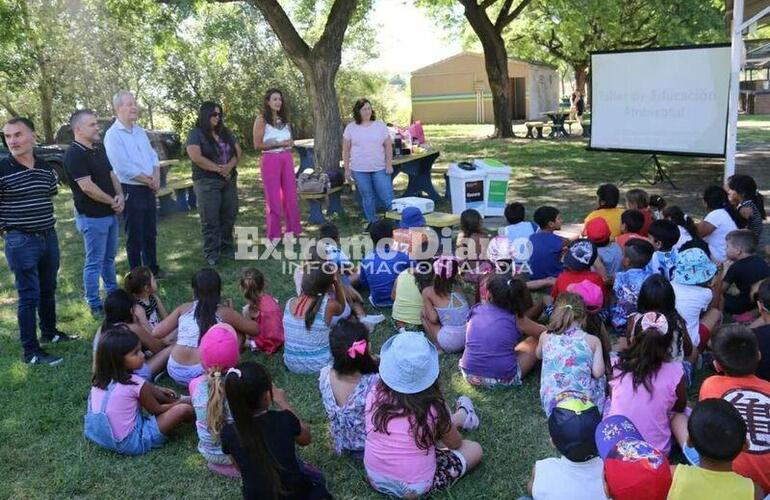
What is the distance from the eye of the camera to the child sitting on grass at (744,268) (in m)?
4.17

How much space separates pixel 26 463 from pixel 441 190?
26.0 ft

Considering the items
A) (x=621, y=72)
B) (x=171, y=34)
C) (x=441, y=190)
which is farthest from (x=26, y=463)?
(x=171, y=34)

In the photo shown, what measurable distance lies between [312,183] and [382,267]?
2.93m

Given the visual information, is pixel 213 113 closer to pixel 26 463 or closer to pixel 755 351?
pixel 26 463

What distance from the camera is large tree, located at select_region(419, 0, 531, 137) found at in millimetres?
17938

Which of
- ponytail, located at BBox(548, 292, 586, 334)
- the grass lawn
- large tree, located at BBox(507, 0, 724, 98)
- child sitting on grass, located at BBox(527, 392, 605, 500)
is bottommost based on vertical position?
the grass lawn

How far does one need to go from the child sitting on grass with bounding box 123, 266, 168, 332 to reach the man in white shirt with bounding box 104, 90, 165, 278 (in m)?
1.50

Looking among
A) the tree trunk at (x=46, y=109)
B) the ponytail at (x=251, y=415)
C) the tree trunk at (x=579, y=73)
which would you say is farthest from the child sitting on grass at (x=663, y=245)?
the tree trunk at (x=579, y=73)

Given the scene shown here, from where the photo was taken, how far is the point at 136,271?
428cm

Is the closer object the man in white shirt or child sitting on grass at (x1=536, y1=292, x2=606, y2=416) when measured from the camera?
child sitting on grass at (x1=536, y1=292, x2=606, y2=416)

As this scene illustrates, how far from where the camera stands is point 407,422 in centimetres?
278

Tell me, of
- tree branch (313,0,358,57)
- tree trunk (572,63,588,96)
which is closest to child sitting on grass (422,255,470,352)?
tree branch (313,0,358,57)

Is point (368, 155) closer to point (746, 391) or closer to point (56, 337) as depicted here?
point (56, 337)

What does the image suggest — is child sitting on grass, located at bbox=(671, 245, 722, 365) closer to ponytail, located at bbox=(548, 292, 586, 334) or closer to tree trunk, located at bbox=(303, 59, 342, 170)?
ponytail, located at bbox=(548, 292, 586, 334)
